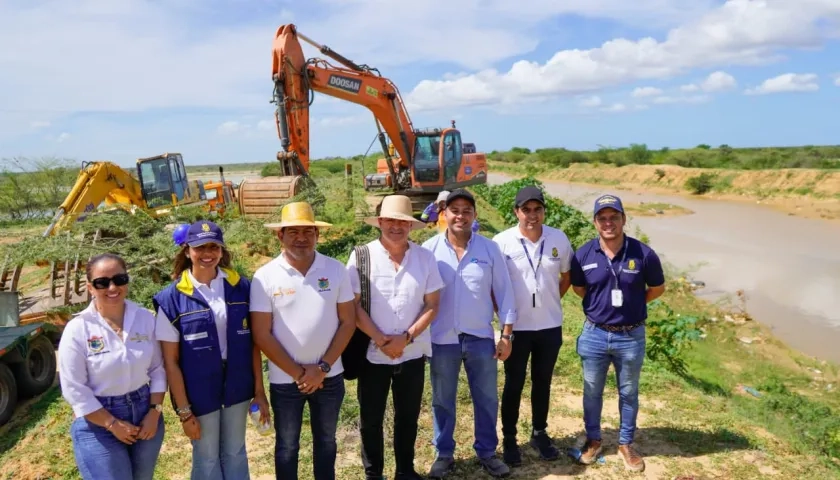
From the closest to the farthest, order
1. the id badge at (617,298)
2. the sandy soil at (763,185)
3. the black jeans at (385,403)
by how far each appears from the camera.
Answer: the black jeans at (385,403) < the id badge at (617,298) < the sandy soil at (763,185)

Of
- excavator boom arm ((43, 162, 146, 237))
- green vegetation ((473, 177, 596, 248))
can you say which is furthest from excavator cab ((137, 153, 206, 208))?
green vegetation ((473, 177, 596, 248))

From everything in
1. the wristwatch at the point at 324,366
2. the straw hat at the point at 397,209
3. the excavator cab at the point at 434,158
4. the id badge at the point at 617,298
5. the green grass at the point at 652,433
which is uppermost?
the excavator cab at the point at 434,158

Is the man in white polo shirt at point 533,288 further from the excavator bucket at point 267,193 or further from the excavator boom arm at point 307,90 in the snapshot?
the excavator boom arm at point 307,90

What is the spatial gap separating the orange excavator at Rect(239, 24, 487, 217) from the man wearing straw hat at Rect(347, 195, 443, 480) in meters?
7.74

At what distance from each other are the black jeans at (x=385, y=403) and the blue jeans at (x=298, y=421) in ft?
0.87

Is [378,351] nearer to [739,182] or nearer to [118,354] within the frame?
[118,354]

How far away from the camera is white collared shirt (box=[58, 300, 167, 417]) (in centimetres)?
259

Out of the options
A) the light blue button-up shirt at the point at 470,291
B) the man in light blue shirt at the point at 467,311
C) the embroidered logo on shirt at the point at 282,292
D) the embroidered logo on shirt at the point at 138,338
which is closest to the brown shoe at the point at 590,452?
the man in light blue shirt at the point at 467,311

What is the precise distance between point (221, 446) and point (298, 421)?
41cm

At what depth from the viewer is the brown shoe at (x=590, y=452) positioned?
13.6 feet

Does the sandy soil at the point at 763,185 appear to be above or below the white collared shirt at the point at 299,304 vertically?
below

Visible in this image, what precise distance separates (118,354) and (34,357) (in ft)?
15.1

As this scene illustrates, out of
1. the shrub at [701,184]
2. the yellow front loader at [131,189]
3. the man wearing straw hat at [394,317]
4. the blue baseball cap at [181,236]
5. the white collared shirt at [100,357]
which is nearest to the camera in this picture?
the white collared shirt at [100,357]

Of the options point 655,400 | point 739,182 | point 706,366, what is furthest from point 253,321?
point 739,182
